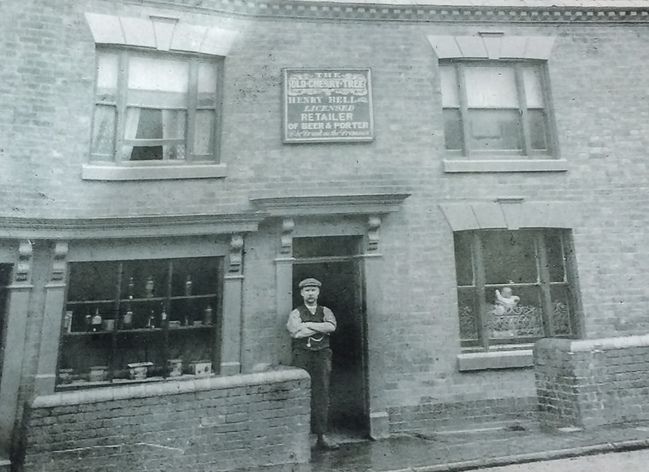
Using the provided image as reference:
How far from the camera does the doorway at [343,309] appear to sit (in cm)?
709

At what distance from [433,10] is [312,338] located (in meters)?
5.71

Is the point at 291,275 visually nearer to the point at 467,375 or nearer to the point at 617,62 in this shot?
the point at 467,375

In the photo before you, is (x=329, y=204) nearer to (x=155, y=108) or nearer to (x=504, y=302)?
(x=155, y=108)

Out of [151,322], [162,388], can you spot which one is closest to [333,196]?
[151,322]

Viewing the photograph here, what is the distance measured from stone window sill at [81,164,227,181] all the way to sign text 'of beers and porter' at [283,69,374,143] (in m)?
1.24

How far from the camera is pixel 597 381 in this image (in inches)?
224

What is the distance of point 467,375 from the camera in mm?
7094

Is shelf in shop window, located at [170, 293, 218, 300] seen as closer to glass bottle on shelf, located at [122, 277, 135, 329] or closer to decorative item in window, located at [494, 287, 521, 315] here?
glass bottle on shelf, located at [122, 277, 135, 329]

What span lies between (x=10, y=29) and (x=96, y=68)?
3.79ft

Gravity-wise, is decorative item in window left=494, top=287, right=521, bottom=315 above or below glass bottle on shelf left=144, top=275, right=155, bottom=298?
below

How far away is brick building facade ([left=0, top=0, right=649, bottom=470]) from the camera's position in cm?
650

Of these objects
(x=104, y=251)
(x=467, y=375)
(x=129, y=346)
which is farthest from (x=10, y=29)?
(x=467, y=375)

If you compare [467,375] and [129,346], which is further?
[467,375]

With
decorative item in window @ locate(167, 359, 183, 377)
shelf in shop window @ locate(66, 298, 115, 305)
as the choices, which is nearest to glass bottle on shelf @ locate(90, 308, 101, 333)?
shelf in shop window @ locate(66, 298, 115, 305)
